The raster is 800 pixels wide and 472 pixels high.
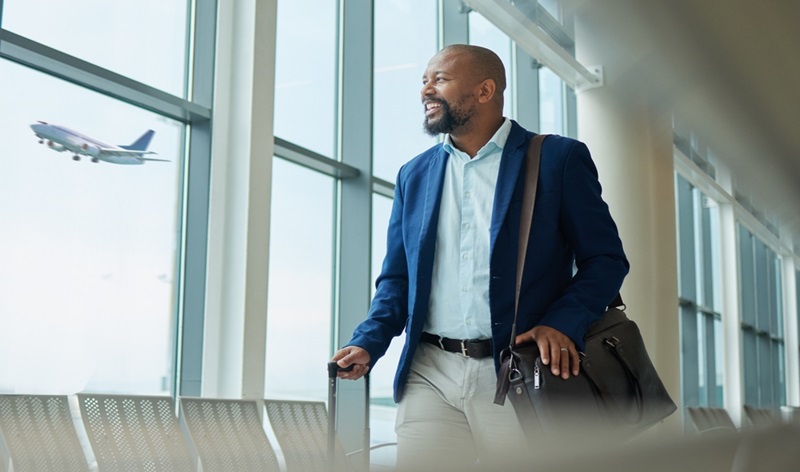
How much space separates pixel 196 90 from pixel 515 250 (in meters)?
3.60

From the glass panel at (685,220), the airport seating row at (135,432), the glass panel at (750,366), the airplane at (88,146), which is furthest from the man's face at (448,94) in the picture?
the airplane at (88,146)

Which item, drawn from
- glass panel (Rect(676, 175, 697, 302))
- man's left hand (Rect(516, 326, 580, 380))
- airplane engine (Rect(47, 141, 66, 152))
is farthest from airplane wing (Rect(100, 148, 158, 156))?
glass panel (Rect(676, 175, 697, 302))

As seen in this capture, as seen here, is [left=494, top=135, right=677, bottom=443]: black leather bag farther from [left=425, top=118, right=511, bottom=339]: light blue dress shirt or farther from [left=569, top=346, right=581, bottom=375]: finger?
[left=425, top=118, right=511, bottom=339]: light blue dress shirt

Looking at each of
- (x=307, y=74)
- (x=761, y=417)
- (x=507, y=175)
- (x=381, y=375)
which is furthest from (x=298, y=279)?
(x=761, y=417)

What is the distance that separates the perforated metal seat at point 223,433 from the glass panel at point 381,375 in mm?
2148

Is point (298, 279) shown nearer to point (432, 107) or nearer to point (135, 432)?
point (135, 432)

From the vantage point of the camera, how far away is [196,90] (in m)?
4.97

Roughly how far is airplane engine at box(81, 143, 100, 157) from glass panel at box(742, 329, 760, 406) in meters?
4.20

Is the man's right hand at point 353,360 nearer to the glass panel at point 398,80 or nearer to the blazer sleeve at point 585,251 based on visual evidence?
the blazer sleeve at point 585,251

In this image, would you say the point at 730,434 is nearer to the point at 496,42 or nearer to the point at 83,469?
the point at 83,469

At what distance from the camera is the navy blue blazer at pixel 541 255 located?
163 centimetres

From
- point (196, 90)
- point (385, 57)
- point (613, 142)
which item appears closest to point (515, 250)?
point (613, 142)

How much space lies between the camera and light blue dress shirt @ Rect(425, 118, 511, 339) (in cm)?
178

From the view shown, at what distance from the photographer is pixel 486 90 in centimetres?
199
